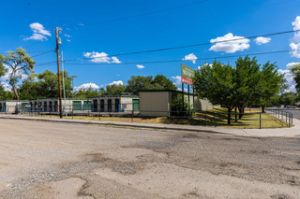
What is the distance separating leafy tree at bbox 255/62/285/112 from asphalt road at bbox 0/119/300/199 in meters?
9.66

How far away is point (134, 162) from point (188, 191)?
2482 millimetres

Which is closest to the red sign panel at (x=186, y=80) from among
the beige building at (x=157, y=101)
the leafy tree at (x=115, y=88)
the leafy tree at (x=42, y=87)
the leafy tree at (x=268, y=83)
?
the beige building at (x=157, y=101)

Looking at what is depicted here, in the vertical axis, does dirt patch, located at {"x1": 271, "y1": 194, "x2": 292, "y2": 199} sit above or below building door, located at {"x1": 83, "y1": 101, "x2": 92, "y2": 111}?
below

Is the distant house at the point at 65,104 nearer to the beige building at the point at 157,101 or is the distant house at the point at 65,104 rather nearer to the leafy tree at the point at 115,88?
the beige building at the point at 157,101

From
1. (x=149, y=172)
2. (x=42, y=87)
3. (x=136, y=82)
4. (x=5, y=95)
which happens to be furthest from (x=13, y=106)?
(x=136, y=82)

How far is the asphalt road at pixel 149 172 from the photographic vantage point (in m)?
4.46

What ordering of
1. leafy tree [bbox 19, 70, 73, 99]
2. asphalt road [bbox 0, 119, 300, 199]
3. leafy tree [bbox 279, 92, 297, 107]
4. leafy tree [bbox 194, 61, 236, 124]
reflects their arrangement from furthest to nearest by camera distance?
leafy tree [bbox 279, 92, 297, 107]
leafy tree [bbox 19, 70, 73, 99]
leafy tree [bbox 194, 61, 236, 124]
asphalt road [bbox 0, 119, 300, 199]

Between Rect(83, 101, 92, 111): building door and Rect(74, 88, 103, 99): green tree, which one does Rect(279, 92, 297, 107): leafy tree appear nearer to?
Rect(74, 88, 103, 99): green tree

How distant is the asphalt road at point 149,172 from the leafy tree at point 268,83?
9658mm

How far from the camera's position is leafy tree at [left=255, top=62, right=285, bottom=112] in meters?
17.4

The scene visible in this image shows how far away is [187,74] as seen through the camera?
23500 millimetres

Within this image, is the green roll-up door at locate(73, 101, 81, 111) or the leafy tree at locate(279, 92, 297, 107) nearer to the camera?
the green roll-up door at locate(73, 101, 81, 111)

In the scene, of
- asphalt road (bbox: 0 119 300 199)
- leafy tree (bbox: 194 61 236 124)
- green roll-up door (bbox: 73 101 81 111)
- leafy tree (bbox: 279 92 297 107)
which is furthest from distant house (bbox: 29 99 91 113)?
leafy tree (bbox: 279 92 297 107)

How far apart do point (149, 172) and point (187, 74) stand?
61.4ft
